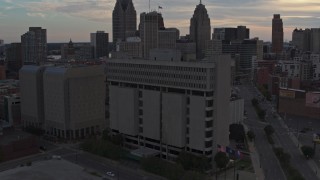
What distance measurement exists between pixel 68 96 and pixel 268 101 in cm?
9739

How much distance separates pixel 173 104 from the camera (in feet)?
269

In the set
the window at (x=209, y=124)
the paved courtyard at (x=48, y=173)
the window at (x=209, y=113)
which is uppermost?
the window at (x=209, y=113)

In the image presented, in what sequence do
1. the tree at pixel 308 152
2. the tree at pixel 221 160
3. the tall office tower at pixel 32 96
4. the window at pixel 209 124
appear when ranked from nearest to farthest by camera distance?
the tree at pixel 221 160 < the window at pixel 209 124 < the tree at pixel 308 152 < the tall office tower at pixel 32 96

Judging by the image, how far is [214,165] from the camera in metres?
80.6

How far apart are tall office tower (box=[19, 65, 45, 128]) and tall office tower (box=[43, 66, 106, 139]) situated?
2.93m

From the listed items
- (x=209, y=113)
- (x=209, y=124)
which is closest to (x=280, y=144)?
(x=209, y=124)

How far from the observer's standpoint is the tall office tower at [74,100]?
343ft

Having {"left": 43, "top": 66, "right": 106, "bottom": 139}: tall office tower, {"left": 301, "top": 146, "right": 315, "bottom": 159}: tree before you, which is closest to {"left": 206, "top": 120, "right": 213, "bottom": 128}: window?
{"left": 301, "top": 146, "right": 315, "bottom": 159}: tree

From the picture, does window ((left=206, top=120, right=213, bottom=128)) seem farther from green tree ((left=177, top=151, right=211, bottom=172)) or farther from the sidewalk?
the sidewalk

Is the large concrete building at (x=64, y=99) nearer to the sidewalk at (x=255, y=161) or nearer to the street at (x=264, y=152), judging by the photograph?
the sidewalk at (x=255, y=161)

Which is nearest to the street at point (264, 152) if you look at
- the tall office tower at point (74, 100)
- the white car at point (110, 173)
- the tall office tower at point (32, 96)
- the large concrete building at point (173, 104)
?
the large concrete building at point (173, 104)

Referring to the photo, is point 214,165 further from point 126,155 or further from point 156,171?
point 126,155

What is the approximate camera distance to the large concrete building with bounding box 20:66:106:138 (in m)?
105

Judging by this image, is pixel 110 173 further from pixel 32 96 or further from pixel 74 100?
pixel 32 96
